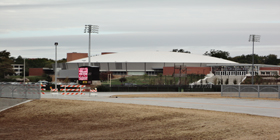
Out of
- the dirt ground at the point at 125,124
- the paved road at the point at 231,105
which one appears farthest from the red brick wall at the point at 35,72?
the dirt ground at the point at 125,124

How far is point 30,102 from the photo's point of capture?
3053 centimetres

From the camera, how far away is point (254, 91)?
1563 inches

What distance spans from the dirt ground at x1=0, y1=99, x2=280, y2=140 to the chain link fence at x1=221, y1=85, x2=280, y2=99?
19.6 meters

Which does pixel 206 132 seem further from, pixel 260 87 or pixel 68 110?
pixel 260 87

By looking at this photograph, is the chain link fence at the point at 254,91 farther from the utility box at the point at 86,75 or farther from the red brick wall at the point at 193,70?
the red brick wall at the point at 193,70

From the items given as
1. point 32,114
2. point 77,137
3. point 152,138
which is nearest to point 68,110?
point 32,114

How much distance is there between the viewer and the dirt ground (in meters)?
15.4

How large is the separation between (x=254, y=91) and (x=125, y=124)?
23.9m

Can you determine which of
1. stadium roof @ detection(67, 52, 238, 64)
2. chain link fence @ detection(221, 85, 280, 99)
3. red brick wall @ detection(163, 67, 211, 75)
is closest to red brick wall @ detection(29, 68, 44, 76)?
stadium roof @ detection(67, 52, 238, 64)

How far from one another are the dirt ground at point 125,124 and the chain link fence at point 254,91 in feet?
64.3

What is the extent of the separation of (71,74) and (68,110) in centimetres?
8846

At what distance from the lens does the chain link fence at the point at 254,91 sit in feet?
126

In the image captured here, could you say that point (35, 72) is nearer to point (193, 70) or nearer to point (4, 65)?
point (4, 65)

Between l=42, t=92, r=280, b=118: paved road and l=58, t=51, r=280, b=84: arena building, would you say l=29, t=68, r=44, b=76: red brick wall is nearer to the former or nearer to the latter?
l=58, t=51, r=280, b=84: arena building
